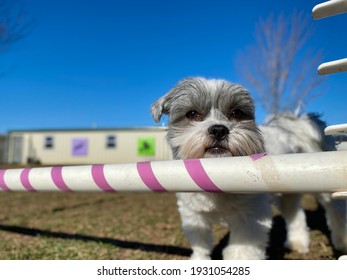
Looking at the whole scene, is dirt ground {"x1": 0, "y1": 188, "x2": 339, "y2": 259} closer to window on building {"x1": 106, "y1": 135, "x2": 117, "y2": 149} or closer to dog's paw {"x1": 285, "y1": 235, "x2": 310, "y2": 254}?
dog's paw {"x1": 285, "y1": 235, "x2": 310, "y2": 254}

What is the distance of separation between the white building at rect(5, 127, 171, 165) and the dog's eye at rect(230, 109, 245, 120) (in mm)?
25132

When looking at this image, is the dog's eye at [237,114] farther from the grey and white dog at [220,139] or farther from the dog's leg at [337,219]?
the dog's leg at [337,219]

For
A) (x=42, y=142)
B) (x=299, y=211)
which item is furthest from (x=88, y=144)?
(x=299, y=211)

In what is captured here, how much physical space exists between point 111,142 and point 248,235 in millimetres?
28001

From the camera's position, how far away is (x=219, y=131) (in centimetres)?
236

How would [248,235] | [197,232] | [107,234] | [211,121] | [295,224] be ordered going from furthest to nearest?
[107,234] → [295,224] → [197,232] → [248,235] → [211,121]

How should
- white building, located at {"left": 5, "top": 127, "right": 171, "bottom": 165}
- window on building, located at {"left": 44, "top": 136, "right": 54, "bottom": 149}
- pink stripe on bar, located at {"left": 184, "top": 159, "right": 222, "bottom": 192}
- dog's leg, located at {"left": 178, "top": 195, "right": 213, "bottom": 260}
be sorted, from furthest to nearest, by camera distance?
1. window on building, located at {"left": 44, "top": 136, "right": 54, "bottom": 149}
2. white building, located at {"left": 5, "top": 127, "right": 171, "bottom": 165}
3. dog's leg, located at {"left": 178, "top": 195, "right": 213, "bottom": 260}
4. pink stripe on bar, located at {"left": 184, "top": 159, "right": 222, "bottom": 192}

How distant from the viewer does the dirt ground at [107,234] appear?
3.61 metres

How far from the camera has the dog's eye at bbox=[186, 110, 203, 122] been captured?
270 centimetres

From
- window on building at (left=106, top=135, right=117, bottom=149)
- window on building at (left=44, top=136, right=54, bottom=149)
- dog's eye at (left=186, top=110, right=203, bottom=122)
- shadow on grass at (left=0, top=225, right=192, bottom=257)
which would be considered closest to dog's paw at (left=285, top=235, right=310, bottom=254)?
shadow on grass at (left=0, top=225, right=192, bottom=257)

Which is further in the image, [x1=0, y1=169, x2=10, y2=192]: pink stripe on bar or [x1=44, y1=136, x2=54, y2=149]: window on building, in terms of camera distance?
[x1=44, y1=136, x2=54, y2=149]: window on building

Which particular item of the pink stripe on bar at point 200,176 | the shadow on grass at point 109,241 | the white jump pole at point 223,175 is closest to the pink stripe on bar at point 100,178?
the white jump pole at point 223,175

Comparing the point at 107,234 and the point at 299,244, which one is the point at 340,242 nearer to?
the point at 299,244

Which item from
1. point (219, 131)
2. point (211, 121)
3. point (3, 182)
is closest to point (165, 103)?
point (211, 121)
